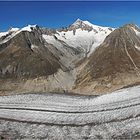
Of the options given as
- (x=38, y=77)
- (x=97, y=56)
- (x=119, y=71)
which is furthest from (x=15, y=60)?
(x=119, y=71)

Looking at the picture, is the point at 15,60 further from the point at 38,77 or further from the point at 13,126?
the point at 13,126

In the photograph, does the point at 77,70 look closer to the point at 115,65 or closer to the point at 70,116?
the point at 115,65

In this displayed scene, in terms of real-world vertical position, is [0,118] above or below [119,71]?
below

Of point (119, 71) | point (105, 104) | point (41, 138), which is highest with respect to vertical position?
point (119, 71)

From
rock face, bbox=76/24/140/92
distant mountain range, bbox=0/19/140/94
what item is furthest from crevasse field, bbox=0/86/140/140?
distant mountain range, bbox=0/19/140/94

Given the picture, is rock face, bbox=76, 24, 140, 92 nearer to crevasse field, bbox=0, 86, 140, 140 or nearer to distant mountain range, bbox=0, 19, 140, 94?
distant mountain range, bbox=0, 19, 140, 94

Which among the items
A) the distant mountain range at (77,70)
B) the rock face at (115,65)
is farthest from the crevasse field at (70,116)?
the distant mountain range at (77,70)

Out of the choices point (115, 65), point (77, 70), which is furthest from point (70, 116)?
point (77, 70)
